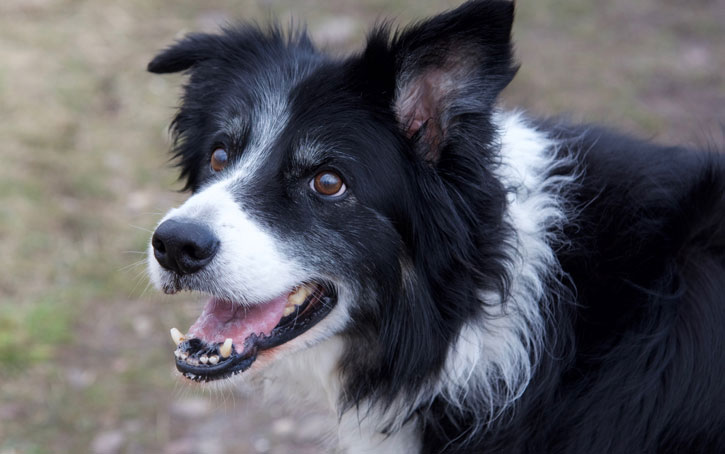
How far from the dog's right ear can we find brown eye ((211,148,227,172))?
0.51 meters

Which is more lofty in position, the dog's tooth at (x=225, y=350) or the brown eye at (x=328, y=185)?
the brown eye at (x=328, y=185)

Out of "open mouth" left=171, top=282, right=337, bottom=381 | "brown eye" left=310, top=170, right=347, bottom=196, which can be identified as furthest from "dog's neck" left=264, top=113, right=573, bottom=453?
"brown eye" left=310, top=170, right=347, bottom=196

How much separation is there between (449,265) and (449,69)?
697 mm

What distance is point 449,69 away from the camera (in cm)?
254

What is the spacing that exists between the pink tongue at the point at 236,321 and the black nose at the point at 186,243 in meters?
0.28

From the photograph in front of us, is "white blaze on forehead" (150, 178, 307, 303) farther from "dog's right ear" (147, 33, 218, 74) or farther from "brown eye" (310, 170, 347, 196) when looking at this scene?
"dog's right ear" (147, 33, 218, 74)

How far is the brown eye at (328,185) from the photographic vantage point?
269cm

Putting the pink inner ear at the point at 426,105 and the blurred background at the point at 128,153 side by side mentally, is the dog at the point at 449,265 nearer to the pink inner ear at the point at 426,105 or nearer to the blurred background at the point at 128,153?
the pink inner ear at the point at 426,105

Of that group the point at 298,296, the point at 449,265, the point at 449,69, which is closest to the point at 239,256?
the point at 298,296

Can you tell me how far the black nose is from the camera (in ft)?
8.10

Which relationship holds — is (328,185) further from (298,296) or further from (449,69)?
(449,69)

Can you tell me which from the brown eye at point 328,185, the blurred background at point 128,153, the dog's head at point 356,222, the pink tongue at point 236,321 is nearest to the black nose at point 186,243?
the dog's head at point 356,222

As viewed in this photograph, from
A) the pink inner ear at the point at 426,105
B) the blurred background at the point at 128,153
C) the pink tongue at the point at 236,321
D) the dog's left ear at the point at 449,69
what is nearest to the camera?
the dog's left ear at the point at 449,69

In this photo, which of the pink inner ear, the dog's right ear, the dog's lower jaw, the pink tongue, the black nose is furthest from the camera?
the dog's right ear
